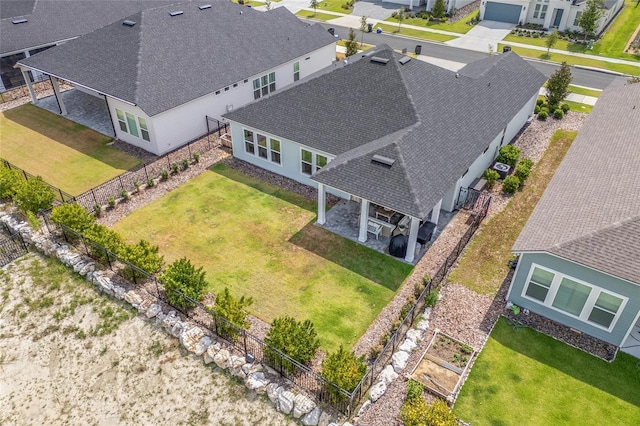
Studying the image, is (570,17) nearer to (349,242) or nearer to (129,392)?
(349,242)

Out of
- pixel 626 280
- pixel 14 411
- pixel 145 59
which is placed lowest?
pixel 14 411

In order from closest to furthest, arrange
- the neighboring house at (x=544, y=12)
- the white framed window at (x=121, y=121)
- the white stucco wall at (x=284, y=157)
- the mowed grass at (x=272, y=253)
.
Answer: the mowed grass at (x=272, y=253), the white stucco wall at (x=284, y=157), the white framed window at (x=121, y=121), the neighboring house at (x=544, y=12)

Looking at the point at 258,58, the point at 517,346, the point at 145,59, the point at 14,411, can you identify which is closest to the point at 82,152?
the point at 145,59

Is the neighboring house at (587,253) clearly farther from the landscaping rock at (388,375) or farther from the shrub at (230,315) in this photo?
the shrub at (230,315)

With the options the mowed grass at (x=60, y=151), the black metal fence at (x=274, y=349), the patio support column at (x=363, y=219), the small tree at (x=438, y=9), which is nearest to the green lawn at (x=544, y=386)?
the black metal fence at (x=274, y=349)

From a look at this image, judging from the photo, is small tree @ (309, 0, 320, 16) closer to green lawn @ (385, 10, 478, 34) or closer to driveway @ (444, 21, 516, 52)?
green lawn @ (385, 10, 478, 34)

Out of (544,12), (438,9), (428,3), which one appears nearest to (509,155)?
A: (438,9)

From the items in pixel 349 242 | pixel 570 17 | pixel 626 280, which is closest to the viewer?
Answer: pixel 626 280
